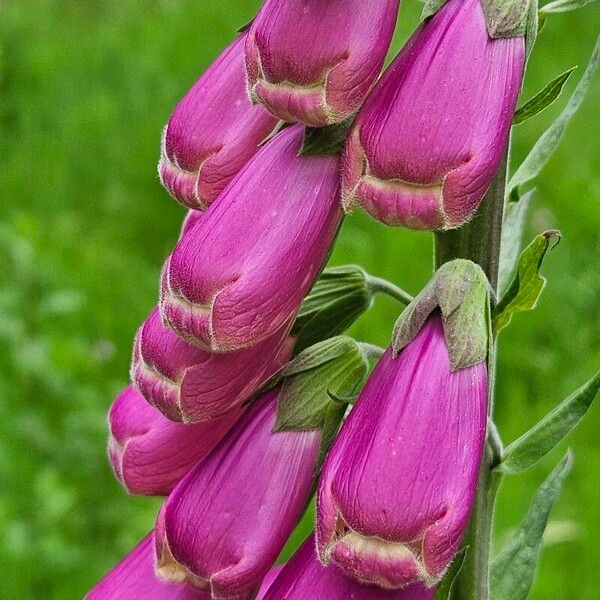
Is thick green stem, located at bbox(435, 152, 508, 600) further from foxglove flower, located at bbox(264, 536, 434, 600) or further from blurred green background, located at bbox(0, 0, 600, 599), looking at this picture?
blurred green background, located at bbox(0, 0, 600, 599)

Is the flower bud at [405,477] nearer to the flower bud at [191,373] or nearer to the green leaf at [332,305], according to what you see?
the flower bud at [191,373]

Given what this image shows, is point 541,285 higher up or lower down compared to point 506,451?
higher up

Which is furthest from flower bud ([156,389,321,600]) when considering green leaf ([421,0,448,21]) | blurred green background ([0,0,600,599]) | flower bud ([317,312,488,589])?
blurred green background ([0,0,600,599])

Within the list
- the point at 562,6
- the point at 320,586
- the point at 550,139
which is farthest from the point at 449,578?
the point at 562,6

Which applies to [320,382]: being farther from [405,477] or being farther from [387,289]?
[405,477]

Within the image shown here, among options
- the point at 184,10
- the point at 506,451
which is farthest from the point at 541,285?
the point at 184,10

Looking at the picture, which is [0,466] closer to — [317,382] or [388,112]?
[317,382]

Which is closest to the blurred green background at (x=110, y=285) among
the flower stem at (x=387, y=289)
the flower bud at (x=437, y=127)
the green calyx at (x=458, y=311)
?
the flower stem at (x=387, y=289)

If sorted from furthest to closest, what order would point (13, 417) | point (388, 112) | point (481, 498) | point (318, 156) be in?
point (13, 417), point (481, 498), point (318, 156), point (388, 112)
